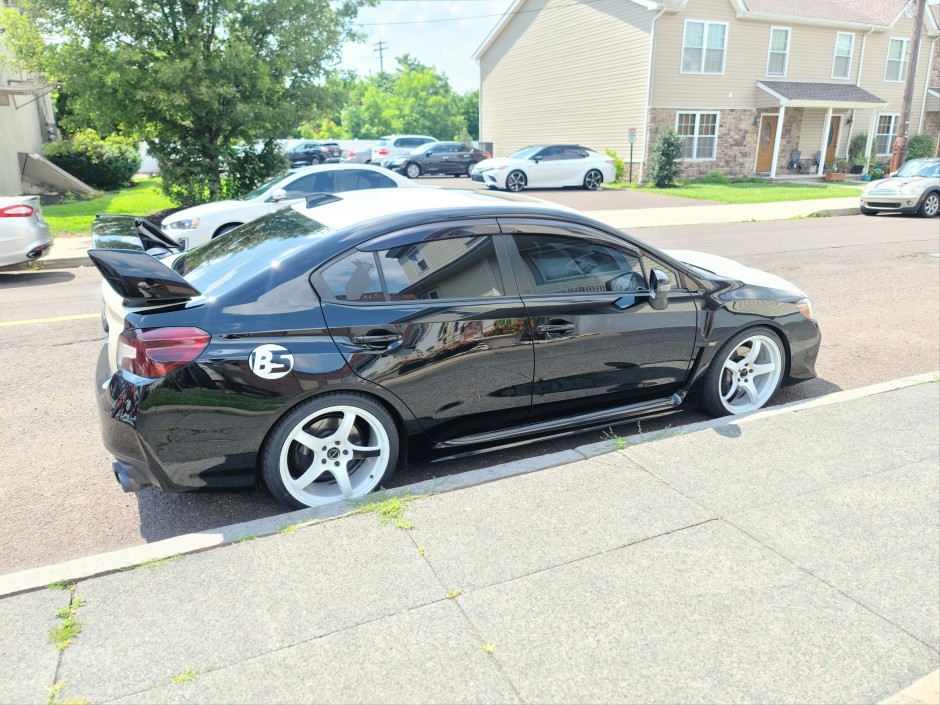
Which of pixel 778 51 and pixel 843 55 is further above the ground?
pixel 843 55

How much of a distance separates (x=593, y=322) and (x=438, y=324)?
3.31ft

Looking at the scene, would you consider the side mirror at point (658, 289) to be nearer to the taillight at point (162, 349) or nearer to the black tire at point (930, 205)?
the taillight at point (162, 349)

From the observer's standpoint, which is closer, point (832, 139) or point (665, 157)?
point (665, 157)

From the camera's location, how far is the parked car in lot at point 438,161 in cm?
3042

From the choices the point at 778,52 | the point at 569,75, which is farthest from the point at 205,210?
the point at 778,52

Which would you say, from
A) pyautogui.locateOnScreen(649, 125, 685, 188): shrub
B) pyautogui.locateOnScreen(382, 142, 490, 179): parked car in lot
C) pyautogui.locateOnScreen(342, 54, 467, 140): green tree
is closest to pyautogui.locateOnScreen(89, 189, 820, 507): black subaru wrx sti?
pyautogui.locateOnScreen(649, 125, 685, 188): shrub

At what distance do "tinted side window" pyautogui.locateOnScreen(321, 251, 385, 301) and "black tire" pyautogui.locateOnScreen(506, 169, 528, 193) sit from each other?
21.0 meters

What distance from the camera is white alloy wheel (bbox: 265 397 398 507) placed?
3551mm

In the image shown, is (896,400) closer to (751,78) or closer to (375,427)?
(375,427)

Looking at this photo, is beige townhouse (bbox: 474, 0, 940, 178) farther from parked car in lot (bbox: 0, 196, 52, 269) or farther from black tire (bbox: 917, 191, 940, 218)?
parked car in lot (bbox: 0, 196, 52, 269)

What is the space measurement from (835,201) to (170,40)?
60.0 feet

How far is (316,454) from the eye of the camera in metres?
3.64

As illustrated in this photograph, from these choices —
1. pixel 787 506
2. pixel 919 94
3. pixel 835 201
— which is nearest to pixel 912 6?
pixel 919 94

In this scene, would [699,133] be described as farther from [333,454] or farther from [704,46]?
[333,454]
